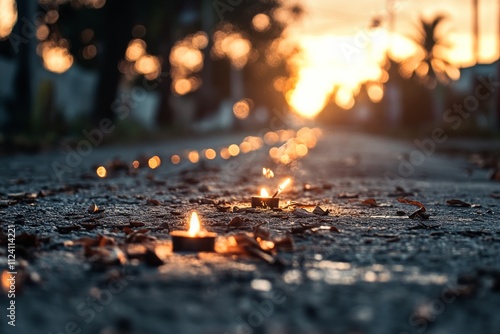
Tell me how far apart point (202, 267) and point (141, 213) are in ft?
7.59

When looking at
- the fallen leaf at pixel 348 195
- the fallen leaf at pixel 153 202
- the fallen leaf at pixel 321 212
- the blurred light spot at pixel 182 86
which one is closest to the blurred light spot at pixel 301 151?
the fallen leaf at pixel 348 195

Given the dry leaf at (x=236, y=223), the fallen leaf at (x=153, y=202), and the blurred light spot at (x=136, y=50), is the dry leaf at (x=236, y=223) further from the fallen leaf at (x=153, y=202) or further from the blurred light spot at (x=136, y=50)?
the blurred light spot at (x=136, y=50)

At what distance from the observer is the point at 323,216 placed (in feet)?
17.6

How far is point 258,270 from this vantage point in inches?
131

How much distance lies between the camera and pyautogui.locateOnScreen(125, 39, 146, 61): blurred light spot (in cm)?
4525

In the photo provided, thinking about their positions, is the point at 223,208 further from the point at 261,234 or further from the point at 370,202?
the point at 261,234

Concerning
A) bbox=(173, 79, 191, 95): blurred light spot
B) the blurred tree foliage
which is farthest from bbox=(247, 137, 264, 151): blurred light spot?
bbox=(173, 79, 191, 95): blurred light spot

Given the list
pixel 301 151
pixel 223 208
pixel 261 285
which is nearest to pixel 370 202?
pixel 223 208

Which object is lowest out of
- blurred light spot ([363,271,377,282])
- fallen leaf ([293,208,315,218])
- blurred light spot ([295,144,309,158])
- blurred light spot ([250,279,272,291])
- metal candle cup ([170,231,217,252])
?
blurred light spot ([295,144,309,158])

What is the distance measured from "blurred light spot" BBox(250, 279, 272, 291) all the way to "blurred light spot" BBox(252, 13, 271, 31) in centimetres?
4204

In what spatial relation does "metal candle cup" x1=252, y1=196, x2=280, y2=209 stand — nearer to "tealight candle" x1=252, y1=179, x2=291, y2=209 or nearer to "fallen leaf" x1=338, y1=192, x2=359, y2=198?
"tealight candle" x1=252, y1=179, x2=291, y2=209

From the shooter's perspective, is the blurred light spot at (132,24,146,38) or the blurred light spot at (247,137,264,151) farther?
the blurred light spot at (132,24,146,38)

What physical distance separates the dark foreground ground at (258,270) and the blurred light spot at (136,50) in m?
39.6

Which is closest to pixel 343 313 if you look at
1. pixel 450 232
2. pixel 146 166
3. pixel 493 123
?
pixel 450 232
